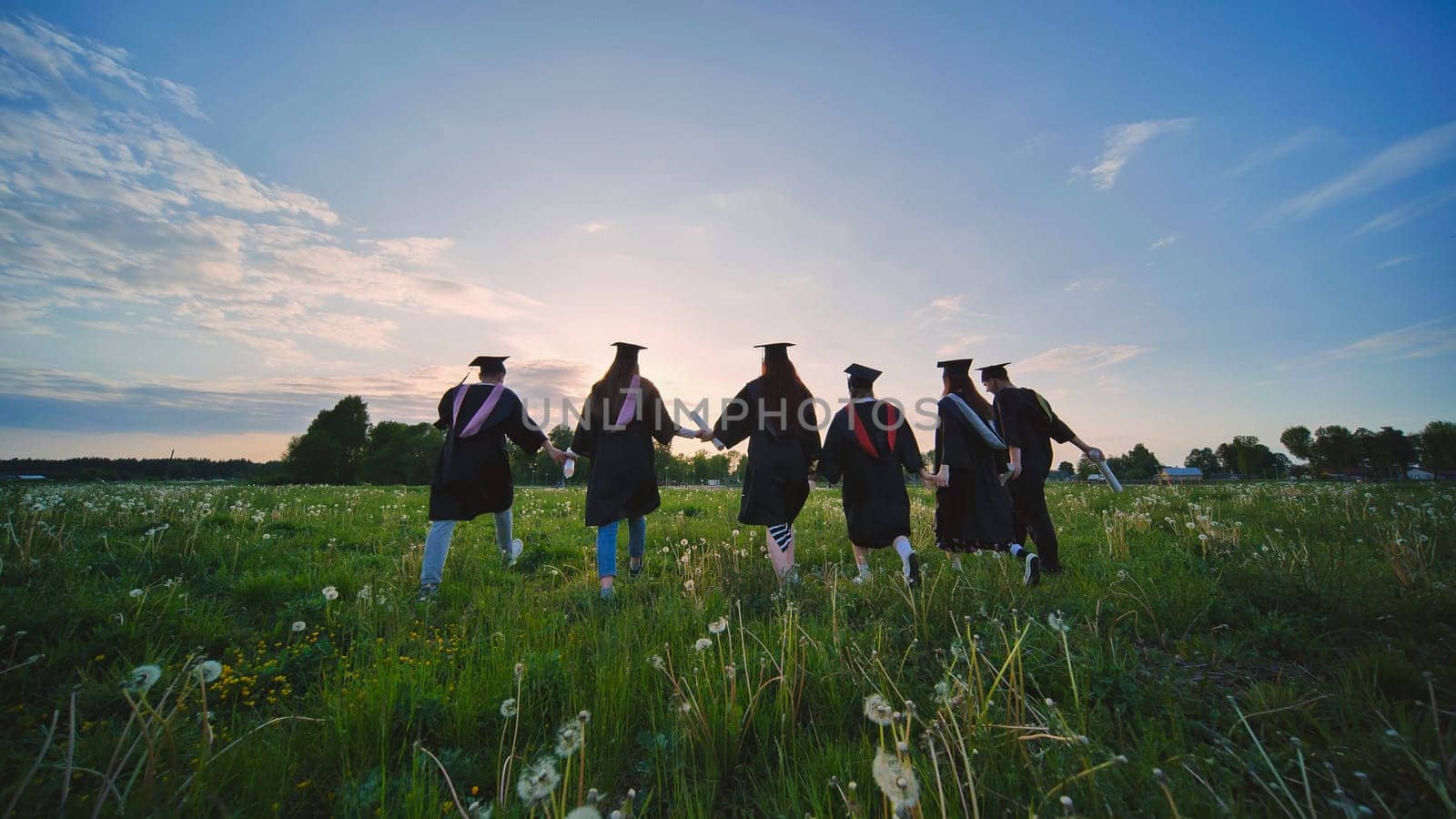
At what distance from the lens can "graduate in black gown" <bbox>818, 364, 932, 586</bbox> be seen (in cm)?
612

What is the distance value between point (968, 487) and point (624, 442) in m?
4.54

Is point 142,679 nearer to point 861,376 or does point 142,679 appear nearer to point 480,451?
point 480,451

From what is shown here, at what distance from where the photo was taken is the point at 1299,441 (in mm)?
107562

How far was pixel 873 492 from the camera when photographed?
6281 millimetres

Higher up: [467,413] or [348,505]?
[467,413]

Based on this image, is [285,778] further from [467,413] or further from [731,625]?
[467,413]

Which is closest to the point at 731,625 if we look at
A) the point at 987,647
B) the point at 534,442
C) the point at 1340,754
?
the point at 987,647

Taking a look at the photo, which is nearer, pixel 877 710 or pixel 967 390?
pixel 877 710

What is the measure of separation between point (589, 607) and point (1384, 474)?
15403 centimetres

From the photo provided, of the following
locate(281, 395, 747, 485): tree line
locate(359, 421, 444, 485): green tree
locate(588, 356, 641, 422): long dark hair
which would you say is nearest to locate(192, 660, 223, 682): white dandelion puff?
locate(588, 356, 641, 422): long dark hair

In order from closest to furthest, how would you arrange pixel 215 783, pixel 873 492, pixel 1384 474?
pixel 215 783, pixel 873 492, pixel 1384 474

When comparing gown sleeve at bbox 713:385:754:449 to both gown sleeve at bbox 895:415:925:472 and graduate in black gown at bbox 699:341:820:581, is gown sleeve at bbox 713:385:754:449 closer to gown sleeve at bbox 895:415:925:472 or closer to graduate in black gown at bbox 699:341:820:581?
graduate in black gown at bbox 699:341:820:581

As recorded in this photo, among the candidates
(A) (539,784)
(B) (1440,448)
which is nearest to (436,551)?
(A) (539,784)

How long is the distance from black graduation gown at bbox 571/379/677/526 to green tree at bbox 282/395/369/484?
82049 millimetres
